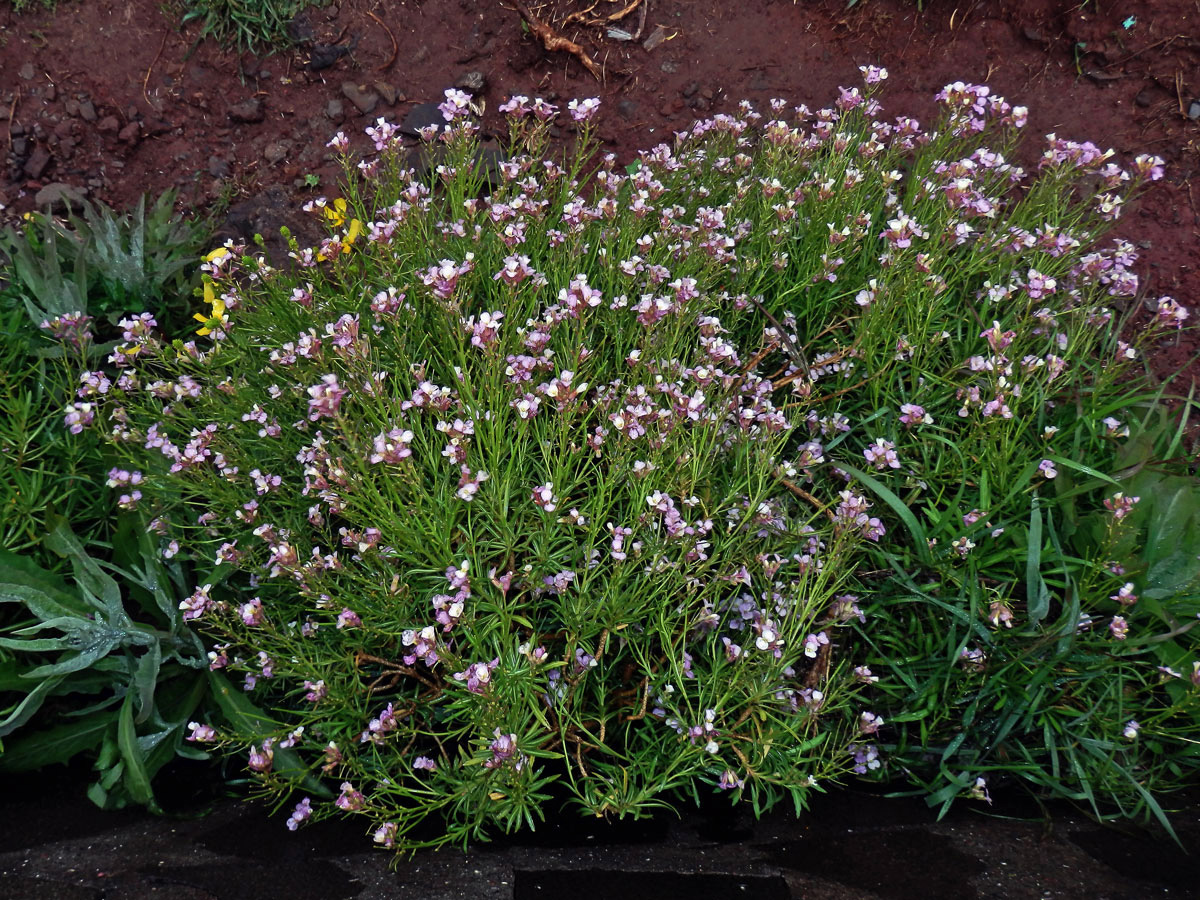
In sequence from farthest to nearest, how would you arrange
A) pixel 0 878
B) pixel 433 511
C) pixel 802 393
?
pixel 802 393
pixel 433 511
pixel 0 878

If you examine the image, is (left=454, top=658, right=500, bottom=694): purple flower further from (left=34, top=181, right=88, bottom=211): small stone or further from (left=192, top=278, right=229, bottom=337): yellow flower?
(left=34, top=181, right=88, bottom=211): small stone

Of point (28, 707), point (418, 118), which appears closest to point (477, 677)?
point (28, 707)

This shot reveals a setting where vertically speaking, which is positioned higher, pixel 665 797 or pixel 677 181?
pixel 677 181

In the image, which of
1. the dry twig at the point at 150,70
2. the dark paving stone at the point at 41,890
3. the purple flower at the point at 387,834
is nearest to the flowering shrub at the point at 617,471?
the purple flower at the point at 387,834

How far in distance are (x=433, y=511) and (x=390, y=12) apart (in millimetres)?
3908

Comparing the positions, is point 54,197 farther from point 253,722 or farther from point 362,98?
point 253,722

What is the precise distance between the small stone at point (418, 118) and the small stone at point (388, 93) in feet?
0.35

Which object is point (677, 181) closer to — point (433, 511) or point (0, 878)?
point (433, 511)

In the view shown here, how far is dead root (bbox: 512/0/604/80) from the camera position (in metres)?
4.60

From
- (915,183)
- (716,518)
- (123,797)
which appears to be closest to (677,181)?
(915,183)

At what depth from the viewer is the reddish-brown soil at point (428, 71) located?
434 cm

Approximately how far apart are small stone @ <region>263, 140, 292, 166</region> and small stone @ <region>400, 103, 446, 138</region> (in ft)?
2.12

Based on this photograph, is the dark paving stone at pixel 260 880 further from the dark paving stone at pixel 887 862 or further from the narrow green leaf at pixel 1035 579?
the narrow green leaf at pixel 1035 579

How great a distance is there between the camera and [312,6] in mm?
4777
